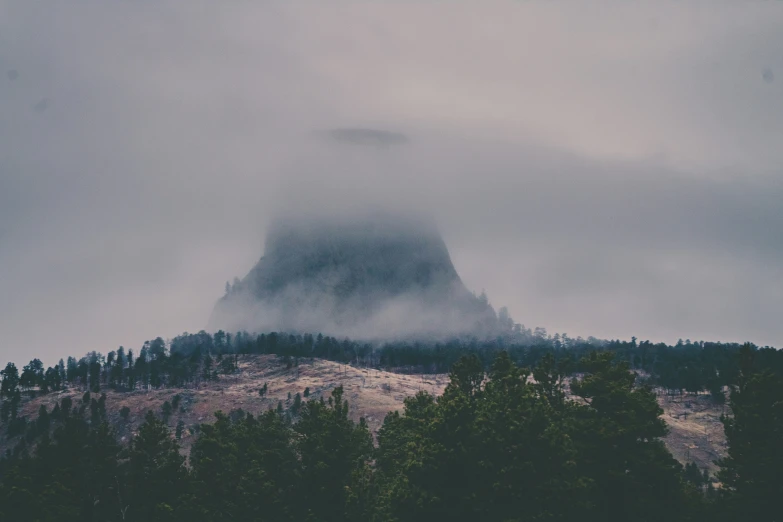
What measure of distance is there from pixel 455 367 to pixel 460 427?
34662mm

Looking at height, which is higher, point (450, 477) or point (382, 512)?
point (450, 477)

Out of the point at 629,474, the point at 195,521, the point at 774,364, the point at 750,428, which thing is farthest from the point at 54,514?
the point at 774,364

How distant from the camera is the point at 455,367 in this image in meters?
83.5

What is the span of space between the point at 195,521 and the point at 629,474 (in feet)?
133

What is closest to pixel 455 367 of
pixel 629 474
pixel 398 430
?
pixel 398 430

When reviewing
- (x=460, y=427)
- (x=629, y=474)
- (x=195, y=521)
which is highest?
(x=460, y=427)

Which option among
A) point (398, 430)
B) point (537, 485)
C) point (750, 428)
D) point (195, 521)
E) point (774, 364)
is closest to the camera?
point (537, 485)

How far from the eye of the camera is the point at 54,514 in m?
67.5

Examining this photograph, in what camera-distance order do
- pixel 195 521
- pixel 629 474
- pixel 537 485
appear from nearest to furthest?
pixel 537 485 < pixel 629 474 < pixel 195 521

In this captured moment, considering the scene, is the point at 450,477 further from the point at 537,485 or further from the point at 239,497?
the point at 239,497

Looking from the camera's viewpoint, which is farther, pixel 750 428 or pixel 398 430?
pixel 398 430

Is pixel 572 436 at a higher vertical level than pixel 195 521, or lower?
higher

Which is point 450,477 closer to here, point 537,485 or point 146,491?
point 537,485

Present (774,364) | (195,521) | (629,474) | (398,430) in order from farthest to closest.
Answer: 1. (774,364)
2. (398,430)
3. (195,521)
4. (629,474)
